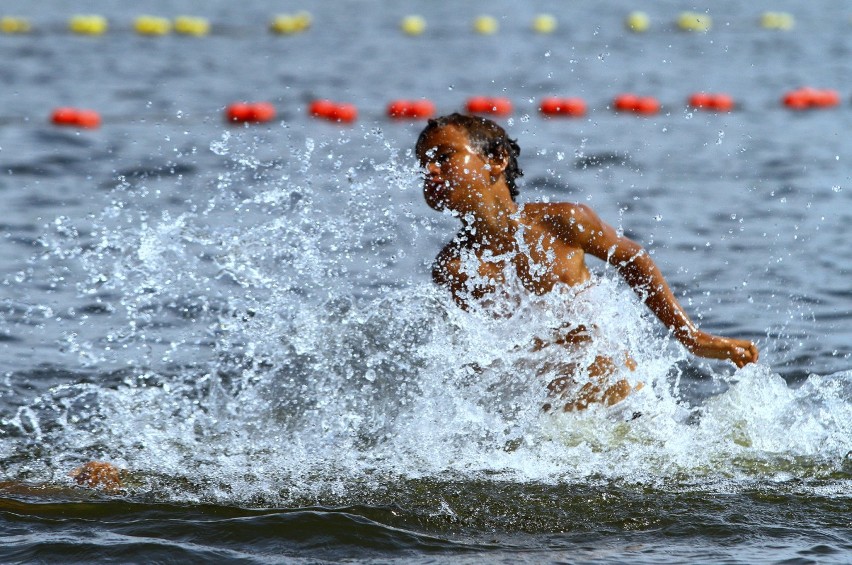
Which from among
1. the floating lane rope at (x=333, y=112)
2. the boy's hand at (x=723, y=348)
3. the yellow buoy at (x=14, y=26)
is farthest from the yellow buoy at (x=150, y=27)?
the boy's hand at (x=723, y=348)

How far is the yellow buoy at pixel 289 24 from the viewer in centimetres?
1938

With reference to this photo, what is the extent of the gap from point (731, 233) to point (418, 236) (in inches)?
90.9

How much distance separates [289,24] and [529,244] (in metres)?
15.2

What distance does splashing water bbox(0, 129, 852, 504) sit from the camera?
494 centimetres

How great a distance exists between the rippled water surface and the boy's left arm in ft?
0.67

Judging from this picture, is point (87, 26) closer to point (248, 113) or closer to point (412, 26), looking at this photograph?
point (412, 26)

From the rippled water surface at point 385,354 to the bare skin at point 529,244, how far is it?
143mm

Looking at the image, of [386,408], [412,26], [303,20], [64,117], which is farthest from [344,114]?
[386,408]

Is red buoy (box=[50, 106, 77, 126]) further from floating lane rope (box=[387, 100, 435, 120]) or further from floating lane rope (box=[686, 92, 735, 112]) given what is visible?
floating lane rope (box=[686, 92, 735, 112])

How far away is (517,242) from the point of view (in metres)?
5.04

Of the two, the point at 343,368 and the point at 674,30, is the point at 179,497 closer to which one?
the point at 343,368

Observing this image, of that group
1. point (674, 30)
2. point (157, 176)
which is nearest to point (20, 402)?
point (157, 176)

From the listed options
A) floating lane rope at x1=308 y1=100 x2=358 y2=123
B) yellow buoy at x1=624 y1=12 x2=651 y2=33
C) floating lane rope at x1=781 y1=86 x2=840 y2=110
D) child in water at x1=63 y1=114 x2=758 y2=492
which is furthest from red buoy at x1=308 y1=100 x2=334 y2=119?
child in water at x1=63 y1=114 x2=758 y2=492

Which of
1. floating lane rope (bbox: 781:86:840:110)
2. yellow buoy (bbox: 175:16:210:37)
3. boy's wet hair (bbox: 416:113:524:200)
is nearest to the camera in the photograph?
boy's wet hair (bbox: 416:113:524:200)
